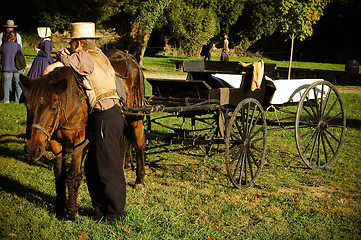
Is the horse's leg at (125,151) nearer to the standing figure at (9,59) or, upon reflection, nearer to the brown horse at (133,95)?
the brown horse at (133,95)

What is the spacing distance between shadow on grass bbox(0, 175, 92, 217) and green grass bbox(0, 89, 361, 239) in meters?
0.01

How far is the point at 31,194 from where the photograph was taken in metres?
5.27

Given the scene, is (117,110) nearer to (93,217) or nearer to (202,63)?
(93,217)

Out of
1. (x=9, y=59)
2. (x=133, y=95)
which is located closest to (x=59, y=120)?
(x=133, y=95)

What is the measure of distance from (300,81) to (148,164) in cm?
320

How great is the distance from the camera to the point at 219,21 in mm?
44406

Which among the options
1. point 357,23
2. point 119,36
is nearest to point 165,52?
point 119,36

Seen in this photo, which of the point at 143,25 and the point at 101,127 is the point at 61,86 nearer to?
the point at 101,127

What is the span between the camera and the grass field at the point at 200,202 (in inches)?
171

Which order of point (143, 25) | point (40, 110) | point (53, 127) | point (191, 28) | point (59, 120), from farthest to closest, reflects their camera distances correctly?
1. point (191, 28)
2. point (143, 25)
3. point (59, 120)
4. point (53, 127)
5. point (40, 110)

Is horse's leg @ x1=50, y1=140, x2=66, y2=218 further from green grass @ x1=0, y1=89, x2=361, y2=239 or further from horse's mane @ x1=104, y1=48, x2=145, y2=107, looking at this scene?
horse's mane @ x1=104, y1=48, x2=145, y2=107

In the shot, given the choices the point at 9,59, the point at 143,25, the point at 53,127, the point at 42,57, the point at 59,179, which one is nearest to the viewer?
the point at 53,127

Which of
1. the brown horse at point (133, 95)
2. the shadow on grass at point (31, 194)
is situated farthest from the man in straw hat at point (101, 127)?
the brown horse at point (133, 95)

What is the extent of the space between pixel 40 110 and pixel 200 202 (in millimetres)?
2597
